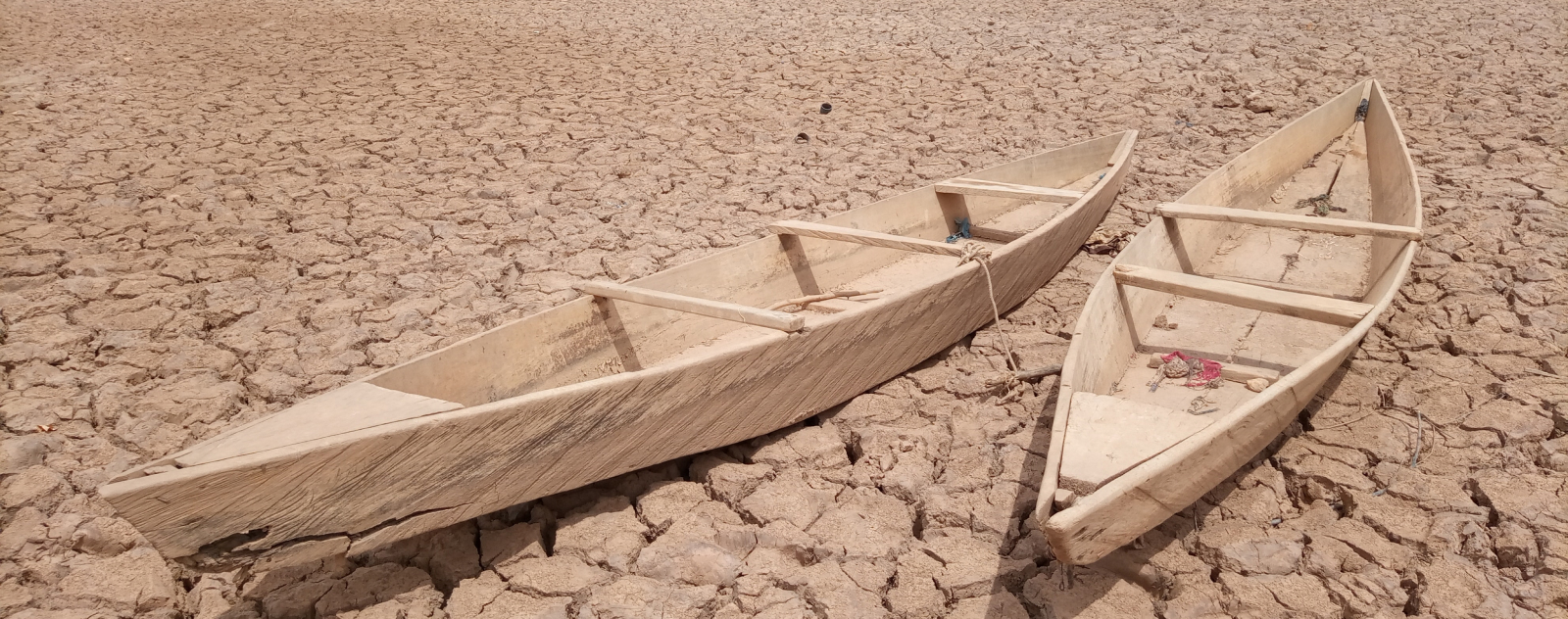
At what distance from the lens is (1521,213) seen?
4719 mm

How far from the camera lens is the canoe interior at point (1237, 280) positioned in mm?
2498

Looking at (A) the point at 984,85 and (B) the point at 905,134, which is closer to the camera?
(B) the point at 905,134

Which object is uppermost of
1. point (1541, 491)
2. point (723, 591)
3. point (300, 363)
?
point (300, 363)

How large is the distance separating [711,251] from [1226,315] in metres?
2.45

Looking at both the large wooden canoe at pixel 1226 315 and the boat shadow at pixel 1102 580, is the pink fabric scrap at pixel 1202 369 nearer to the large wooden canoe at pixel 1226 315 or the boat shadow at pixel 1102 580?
the large wooden canoe at pixel 1226 315

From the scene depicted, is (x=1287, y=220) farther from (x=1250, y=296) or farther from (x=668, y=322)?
(x=668, y=322)

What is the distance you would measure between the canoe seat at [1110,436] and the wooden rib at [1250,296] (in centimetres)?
90

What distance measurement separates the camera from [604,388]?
253cm

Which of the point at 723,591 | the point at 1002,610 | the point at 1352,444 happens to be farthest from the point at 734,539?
the point at 1352,444

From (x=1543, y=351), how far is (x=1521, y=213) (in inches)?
65.1

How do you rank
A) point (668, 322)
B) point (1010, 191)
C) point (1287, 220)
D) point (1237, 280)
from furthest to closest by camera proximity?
point (1010, 191), point (1237, 280), point (1287, 220), point (668, 322)

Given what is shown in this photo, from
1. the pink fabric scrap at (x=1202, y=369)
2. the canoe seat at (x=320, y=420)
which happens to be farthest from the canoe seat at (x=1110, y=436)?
→ the canoe seat at (x=320, y=420)

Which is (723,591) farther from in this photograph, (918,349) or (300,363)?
(300,363)

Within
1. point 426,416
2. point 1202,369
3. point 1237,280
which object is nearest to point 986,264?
point 1202,369
